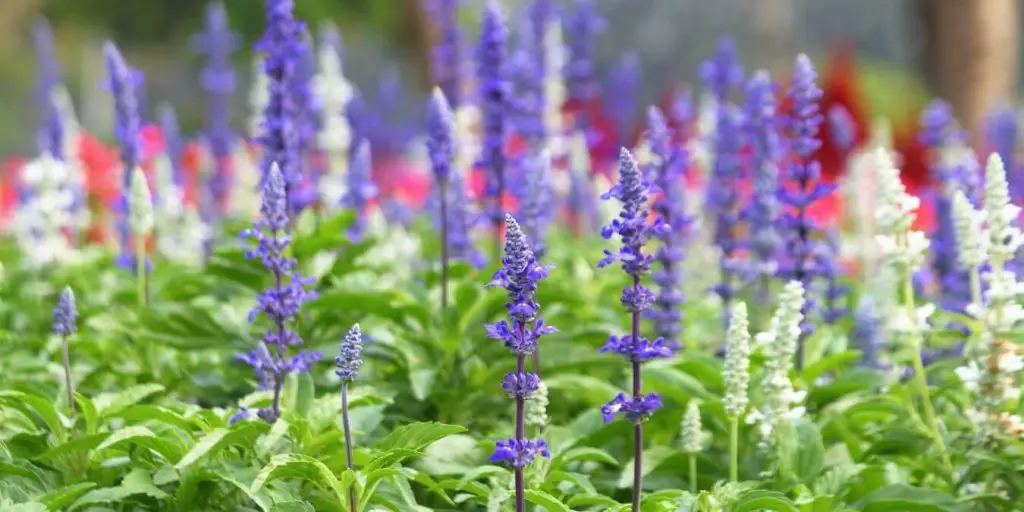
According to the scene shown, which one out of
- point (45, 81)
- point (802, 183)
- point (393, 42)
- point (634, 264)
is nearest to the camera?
point (634, 264)

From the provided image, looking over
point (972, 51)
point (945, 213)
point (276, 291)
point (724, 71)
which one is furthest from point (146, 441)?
point (972, 51)

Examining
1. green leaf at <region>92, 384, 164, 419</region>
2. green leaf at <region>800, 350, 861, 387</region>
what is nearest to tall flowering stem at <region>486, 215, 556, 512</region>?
green leaf at <region>92, 384, 164, 419</region>

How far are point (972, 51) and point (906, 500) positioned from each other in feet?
30.6

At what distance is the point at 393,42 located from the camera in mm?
18219

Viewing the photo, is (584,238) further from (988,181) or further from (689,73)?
(689,73)

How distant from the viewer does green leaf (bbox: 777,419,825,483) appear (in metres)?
3.86

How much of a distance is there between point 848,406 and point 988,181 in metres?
1.17

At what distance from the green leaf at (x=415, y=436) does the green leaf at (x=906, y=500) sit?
1311 mm

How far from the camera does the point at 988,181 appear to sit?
366 cm

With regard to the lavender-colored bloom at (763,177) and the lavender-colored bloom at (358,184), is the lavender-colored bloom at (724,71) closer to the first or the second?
the lavender-colored bloom at (763,177)

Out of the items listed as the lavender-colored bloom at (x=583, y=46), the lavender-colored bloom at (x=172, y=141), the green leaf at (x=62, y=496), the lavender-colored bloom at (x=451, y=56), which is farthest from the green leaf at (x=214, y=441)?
the lavender-colored bloom at (x=172, y=141)

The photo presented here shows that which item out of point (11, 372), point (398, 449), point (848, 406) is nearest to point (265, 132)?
point (11, 372)

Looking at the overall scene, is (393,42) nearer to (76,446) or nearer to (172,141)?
A: (172,141)

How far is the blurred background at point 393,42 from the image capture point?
61.9ft
